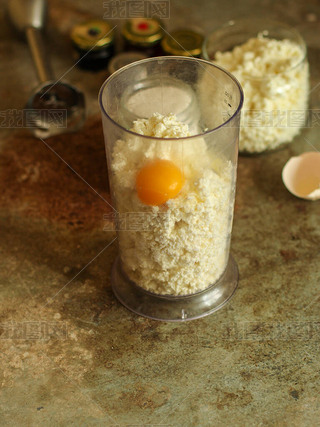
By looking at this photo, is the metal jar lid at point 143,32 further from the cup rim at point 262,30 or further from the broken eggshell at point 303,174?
the broken eggshell at point 303,174

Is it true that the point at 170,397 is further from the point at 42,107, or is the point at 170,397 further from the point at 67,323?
the point at 42,107

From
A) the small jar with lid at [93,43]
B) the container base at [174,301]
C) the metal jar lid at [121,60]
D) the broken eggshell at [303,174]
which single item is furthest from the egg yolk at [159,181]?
the small jar with lid at [93,43]

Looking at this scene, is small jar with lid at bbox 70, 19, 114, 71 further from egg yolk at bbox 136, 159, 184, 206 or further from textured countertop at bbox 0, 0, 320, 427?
egg yolk at bbox 136, 159, 184, 206

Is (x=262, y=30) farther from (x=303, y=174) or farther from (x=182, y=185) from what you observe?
(x=182, y=185)

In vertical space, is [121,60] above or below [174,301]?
above

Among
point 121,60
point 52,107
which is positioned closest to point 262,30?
point 121,60
